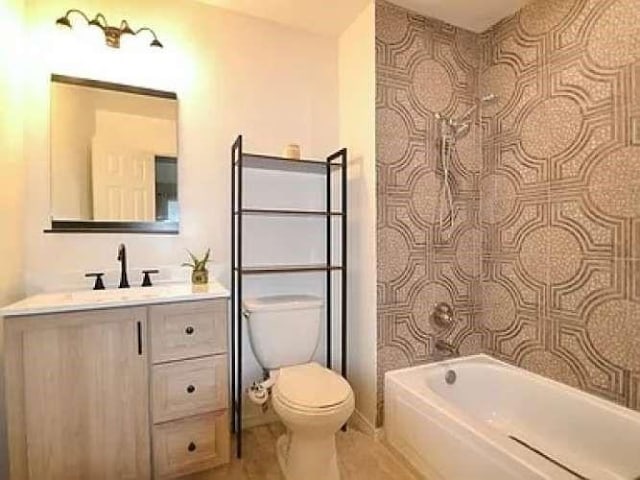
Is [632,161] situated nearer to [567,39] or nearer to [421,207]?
[567,39]

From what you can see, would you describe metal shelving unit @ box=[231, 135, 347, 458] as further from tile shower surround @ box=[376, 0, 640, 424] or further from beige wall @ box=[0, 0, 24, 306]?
beige wall @ box=[0, 0, 24, 306]

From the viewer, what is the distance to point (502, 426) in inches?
75.9

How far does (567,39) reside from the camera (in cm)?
179

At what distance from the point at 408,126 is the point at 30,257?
6.85ft

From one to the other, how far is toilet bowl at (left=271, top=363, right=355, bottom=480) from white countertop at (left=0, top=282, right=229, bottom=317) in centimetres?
54

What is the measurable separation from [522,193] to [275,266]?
151 centimetres

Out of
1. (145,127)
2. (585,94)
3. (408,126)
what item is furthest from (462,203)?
(145,127)

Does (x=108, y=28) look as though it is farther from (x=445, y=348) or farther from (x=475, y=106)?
(x=445, y=348)

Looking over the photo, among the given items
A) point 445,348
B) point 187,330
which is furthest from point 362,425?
point 187,330

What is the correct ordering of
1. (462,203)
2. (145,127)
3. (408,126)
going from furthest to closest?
1. (462,203)
2. (408,126)
3. (145,127)

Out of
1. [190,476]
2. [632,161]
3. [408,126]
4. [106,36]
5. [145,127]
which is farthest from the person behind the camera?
[408,126]

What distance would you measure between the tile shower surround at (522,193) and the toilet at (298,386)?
1.49 ft

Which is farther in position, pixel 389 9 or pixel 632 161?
pixel 389 9

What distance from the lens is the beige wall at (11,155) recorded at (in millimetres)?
1479
